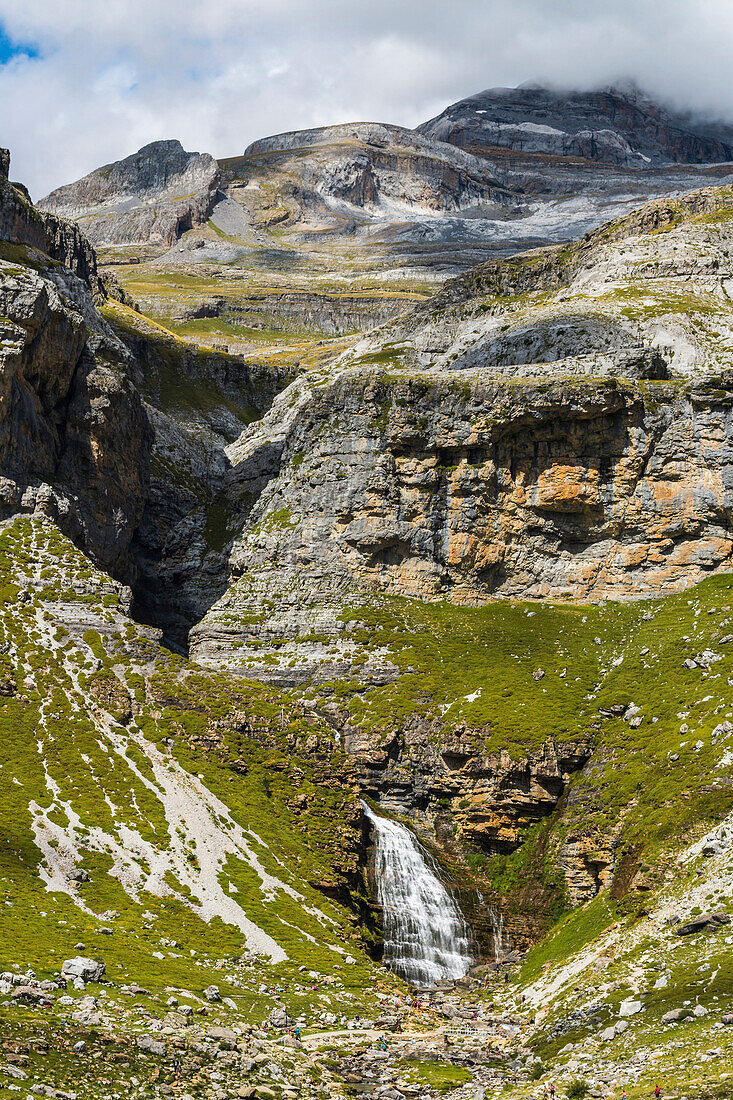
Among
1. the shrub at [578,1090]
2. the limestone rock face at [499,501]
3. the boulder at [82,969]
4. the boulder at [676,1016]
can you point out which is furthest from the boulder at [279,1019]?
the limestone rock face at [499,501]

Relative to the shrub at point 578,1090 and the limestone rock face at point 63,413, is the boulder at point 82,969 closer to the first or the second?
the shrub at point 578,1090

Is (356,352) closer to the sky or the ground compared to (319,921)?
closer to the sky

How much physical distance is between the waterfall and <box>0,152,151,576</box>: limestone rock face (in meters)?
52.4

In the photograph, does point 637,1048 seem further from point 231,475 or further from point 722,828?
point 231,475

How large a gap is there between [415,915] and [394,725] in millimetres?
18344

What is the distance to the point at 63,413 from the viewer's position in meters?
130

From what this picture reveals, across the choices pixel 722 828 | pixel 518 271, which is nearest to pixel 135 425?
pixel 518 271

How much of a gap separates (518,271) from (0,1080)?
538 feet

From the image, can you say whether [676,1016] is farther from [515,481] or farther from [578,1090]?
[515,481]

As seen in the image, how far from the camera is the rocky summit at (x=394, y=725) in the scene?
50438mm

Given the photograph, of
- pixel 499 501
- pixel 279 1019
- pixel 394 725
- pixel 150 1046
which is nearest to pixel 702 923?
pixel 279 1019

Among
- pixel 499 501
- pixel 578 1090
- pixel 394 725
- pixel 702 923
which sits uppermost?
pixel 499 501

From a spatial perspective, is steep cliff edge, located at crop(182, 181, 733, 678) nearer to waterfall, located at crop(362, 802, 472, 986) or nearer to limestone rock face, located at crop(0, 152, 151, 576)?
limestone rock face, located at crop(0, 152, 151, 576)

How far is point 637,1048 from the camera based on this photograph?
44.6 m
